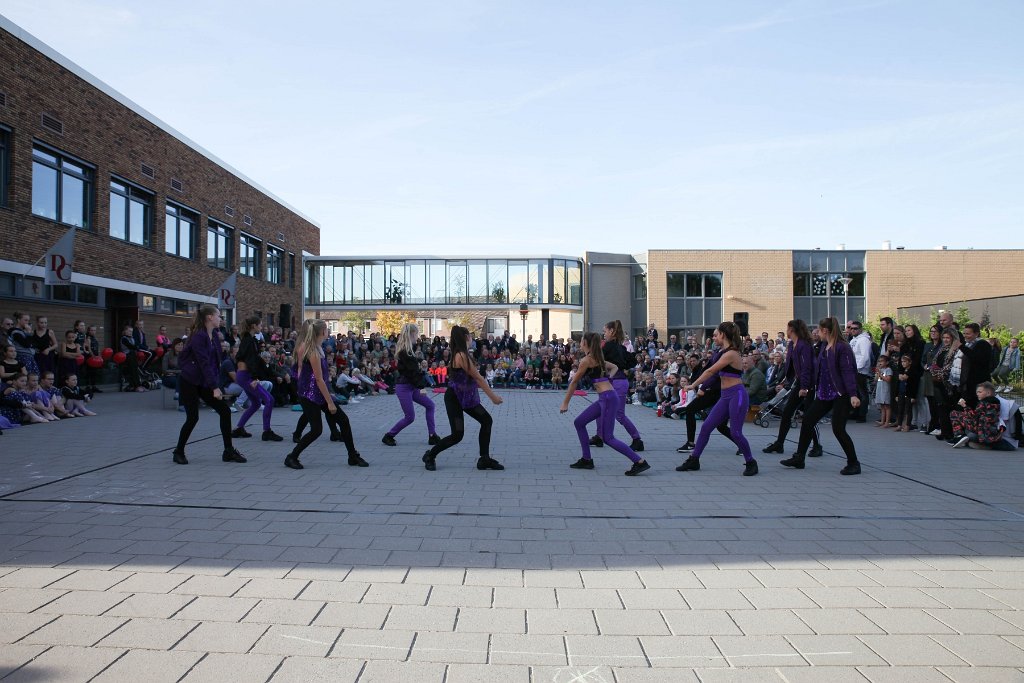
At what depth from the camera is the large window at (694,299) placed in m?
38.6

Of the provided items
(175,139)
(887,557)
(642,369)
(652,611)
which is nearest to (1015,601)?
(887,557)

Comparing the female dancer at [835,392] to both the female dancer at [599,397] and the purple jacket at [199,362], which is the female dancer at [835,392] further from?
the purple jacket at [199,362]

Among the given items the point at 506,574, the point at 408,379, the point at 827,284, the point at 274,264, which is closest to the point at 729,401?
the point at 408,379

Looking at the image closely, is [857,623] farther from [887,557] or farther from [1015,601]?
[887,557]

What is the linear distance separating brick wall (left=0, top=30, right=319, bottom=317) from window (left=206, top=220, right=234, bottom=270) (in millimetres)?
303

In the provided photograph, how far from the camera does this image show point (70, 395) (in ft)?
44.4

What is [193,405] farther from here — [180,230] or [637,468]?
[180,230]

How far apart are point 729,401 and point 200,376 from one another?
578cm

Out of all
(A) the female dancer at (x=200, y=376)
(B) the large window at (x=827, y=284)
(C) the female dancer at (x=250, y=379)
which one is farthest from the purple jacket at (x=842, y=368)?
(B) the large window at (x=827, y=284)

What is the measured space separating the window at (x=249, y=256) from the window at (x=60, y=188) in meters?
10.9

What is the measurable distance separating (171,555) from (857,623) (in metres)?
3.97

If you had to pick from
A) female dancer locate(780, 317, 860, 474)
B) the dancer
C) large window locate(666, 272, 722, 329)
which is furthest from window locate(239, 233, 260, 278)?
female dancer locate(780, 317, 860, 474)

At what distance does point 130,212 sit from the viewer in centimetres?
2269

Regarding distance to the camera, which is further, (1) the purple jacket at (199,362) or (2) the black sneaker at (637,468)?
(1) the purple jacket at (199,362)
